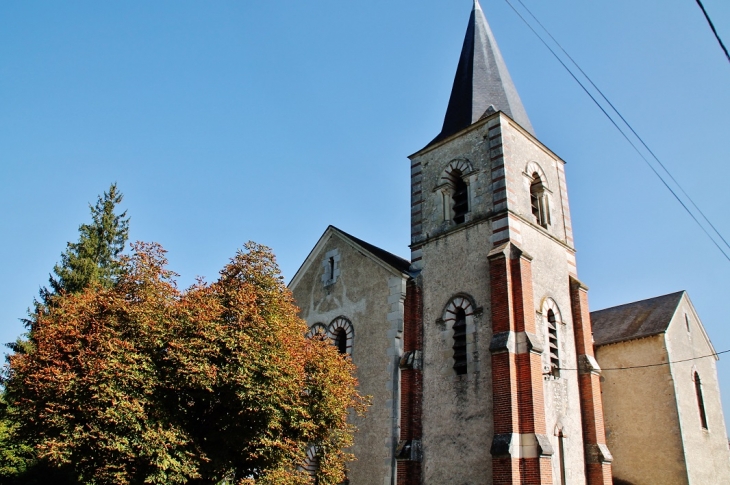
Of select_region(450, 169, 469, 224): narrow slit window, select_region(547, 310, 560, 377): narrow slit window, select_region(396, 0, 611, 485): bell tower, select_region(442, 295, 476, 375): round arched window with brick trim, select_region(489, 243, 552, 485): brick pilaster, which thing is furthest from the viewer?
select_region(450, 169, 469, 224): narrow slit window

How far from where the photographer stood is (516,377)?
14.7 meters

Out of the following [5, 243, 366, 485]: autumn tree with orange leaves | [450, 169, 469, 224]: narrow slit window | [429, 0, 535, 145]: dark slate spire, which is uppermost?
[429, 0, 535, 145]: dark slate spire

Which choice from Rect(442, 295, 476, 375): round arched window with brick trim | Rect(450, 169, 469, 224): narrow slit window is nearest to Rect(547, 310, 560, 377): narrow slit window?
Rect(442, 295, 476, 375): round arched window with brick trim

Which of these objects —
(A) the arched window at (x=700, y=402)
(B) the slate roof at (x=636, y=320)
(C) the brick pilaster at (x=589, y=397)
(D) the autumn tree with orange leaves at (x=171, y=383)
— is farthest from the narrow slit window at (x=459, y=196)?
(A) the arched window at (x=700, y=402)

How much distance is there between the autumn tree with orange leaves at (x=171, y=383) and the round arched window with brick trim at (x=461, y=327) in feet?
14.2

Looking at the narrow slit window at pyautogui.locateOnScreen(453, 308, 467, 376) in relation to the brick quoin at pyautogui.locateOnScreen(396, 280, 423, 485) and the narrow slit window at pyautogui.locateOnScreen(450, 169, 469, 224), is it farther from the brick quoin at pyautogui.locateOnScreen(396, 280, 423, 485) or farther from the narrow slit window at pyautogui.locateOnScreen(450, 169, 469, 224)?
the narrow slit window at pyautogui.locateOnScreen(450, 169, 469, 224)

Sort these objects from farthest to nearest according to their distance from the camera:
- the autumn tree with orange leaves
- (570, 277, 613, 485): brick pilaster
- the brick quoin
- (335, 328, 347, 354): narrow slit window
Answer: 1. (335, 328, 347, 354): narrow slit window
2. (570, 277, 613, 485): brick pilaster
3. the brick quoin
4. the autumn tree with orange leaves

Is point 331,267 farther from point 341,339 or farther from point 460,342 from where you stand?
point 460,342

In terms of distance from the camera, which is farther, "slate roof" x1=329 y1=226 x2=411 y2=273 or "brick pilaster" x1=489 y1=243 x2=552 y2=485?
"slate roof" x1=329 y1=226 x2=411 y2=273

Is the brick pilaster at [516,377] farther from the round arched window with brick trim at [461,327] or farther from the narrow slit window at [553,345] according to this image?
the narrow slit window at [553,345]

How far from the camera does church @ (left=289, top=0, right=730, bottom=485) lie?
49.3ft

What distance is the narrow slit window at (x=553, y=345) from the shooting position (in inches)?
641

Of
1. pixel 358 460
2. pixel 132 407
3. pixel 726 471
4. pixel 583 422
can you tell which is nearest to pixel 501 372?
pixel 583 422

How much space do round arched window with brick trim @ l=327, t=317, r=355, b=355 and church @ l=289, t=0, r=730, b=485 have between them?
0.05 meters
